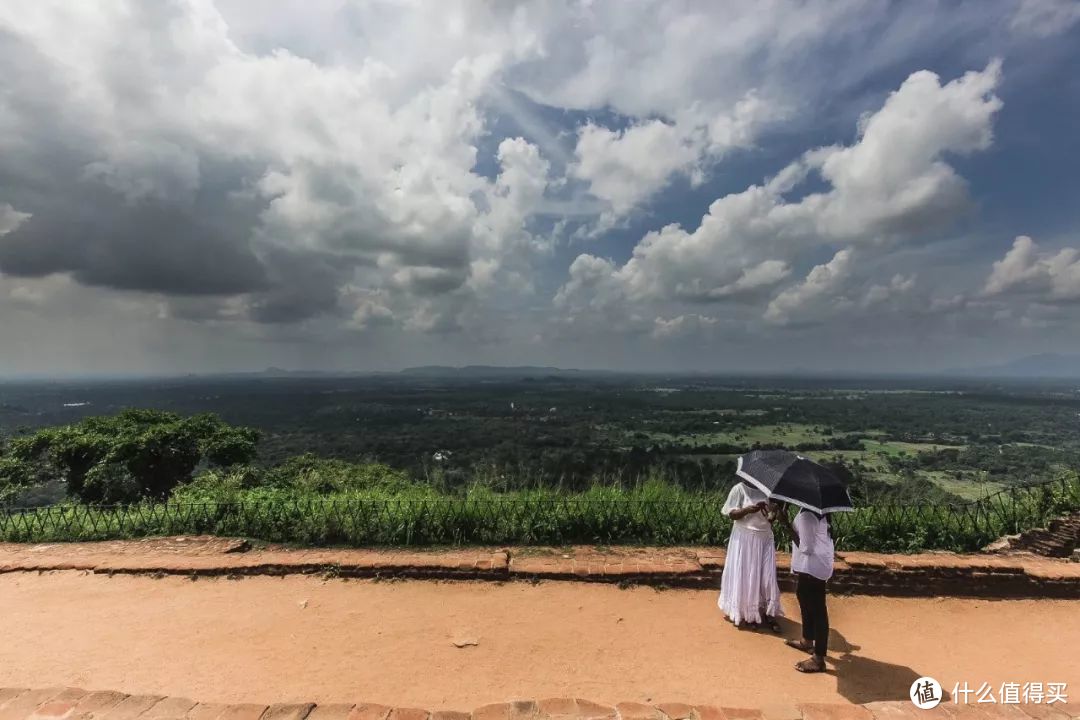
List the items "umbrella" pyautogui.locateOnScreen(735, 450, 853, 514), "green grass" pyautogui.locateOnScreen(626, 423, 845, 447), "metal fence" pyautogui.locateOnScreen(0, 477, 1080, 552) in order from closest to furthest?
"umbrella" pyautogui.locateOnScreen(735, 450, 853, 514)
"metal fence" pyautogui.locateOnScreen(0, 477, 1080, 552)
"green grass" pyautogui.locateOnScreen(626, 423, 845, 447)

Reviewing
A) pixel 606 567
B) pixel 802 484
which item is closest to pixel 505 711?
pixel 606 567

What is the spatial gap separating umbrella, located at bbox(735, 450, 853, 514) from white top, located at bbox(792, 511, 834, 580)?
162 mm

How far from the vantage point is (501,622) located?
4.66 m

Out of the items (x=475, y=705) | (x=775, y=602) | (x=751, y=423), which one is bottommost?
(x=751, y=423)

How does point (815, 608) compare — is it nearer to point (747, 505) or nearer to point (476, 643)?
point (747, 505)

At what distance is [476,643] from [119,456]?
17.0 metres

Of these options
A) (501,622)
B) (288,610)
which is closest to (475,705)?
(501,622)

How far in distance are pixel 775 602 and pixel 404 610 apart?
11.1 ft

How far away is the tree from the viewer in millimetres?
15898

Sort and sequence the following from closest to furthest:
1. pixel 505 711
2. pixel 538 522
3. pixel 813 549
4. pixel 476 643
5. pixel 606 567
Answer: pixel 505 711
pixel 813 549
pixel 476 643
pixel 606 567
pixel 538 522

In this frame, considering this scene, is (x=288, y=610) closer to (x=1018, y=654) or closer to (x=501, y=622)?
(x=501, y=622)

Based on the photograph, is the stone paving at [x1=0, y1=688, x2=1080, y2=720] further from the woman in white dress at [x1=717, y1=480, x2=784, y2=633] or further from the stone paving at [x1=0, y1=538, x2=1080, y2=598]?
the stone paving at [x1=0, y1=538, x2=1080, y2=598]

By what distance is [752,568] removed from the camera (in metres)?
4.54

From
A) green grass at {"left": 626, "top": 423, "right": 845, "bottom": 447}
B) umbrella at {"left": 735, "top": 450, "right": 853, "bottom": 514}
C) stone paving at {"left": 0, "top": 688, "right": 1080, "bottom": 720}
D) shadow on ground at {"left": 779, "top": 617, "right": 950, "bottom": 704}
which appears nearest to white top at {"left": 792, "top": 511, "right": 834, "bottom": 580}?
umbrella at {"left": 735, "top": 450, "right": 853, "bottom": 514}
